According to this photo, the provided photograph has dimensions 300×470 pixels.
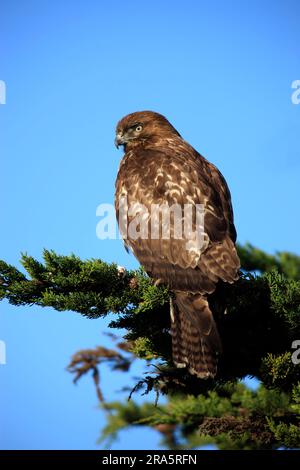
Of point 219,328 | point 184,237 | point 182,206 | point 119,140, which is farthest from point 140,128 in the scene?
point 219,328

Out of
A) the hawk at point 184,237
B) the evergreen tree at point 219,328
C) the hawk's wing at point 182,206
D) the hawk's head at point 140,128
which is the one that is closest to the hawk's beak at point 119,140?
the hawk's head at point 140,128

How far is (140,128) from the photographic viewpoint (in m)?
9.49

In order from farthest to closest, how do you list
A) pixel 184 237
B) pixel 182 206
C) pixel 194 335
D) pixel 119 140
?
pixel 119 140 → pixel 182 206 → pixel 184 237 → pixel 194 335

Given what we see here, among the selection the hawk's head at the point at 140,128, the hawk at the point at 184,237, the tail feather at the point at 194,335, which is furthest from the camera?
the hawk's head at the point at 140,128

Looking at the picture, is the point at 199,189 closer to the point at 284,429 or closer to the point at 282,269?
the point at 282,269

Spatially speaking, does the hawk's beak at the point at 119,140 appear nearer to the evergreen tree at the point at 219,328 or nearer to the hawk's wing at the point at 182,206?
the hawk's wing at the point at 182,206

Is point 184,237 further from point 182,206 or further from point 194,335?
point 194,335

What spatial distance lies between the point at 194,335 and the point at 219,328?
0.30 metres

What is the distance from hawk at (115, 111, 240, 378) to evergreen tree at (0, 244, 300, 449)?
0.73 feet

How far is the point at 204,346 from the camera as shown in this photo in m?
6.48

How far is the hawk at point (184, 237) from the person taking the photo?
6.50 meters

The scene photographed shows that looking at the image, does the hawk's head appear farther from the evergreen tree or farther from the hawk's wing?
the evergreen tree
